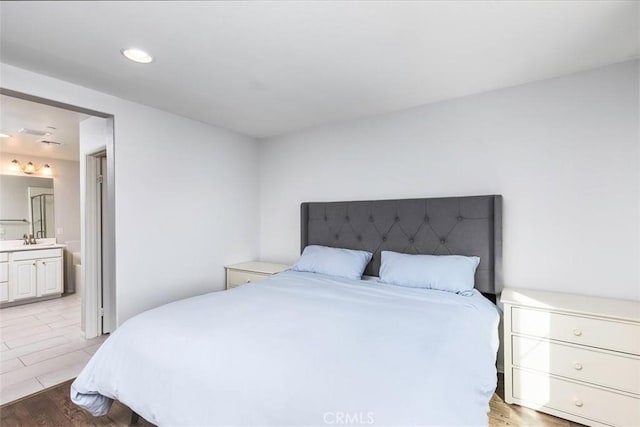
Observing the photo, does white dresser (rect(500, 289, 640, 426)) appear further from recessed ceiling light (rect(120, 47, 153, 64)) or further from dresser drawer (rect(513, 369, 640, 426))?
recessed ceiling light (rect(120, 47, 153, 64))

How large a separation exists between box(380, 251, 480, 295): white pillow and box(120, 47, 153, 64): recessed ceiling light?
2.20m

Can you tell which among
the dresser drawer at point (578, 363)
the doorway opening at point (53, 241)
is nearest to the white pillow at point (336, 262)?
the dresser drawer at point (578, 363)

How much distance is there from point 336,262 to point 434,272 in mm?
847

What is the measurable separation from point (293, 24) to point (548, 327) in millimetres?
2255

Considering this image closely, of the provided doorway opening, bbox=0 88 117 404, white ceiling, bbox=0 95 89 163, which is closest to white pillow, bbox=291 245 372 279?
doorway opening, bbox=0 88 117 404

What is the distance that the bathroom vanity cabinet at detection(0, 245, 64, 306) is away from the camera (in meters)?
4.04

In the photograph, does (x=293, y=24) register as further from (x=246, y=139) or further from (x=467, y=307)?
(x=246, y=139)

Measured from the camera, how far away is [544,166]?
2.17 metres

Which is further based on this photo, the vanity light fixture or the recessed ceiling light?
the vanity light fixture

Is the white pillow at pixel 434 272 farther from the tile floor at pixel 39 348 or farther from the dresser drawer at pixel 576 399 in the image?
the tile floor at pixel 39 348

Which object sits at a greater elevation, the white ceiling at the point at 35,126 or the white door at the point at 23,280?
the white ceiling at the point at 35,126

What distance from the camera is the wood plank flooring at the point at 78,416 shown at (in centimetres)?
178

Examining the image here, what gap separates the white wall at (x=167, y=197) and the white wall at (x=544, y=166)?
4.94ft

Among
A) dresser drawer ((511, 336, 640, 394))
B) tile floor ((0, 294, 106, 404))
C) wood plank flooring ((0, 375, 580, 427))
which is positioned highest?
dresser drawer ((511, 336, 640, 394))
